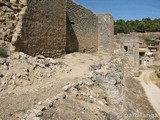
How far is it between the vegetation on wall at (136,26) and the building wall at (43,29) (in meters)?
42.5

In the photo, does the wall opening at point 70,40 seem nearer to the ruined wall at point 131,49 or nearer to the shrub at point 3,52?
the shrub at point 3,52

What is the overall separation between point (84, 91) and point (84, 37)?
11.5 meters

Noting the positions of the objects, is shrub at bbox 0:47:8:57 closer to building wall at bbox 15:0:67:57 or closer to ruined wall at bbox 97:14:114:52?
building wall at bbox 15:0:67:57

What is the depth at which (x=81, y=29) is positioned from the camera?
16.6 meters

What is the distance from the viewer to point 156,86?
64.1 feet

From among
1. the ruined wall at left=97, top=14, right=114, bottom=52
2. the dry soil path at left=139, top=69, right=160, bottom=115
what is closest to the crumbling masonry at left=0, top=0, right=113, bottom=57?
the ruined wall at left=97, top=14, right=114, bottom=52

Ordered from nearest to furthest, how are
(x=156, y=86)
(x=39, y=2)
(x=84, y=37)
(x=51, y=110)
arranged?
(x=51, y=110)
(x=39, y=2)
(x=84, y=37)
(x=156, y=86)

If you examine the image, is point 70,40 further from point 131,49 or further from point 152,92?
point 131,49

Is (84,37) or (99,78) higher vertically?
(84,37)

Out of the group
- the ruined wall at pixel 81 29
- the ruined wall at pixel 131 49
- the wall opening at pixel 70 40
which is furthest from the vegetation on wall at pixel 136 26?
the wall opening at pixel 70 40

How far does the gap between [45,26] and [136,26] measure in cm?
4871

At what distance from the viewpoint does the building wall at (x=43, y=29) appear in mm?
9062

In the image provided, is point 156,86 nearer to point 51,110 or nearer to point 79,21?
point 79,21

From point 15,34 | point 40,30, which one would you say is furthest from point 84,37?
point 15,34
